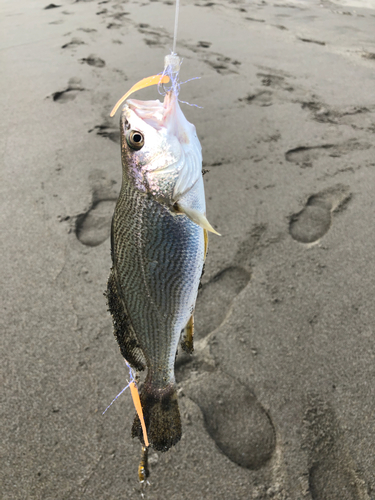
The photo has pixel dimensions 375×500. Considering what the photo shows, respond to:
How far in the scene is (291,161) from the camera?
327 cm

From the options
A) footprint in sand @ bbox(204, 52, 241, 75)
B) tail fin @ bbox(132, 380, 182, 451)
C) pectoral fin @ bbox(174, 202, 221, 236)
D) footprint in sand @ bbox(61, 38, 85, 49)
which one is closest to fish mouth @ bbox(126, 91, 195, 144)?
pectoral fin @ bbox(174, 202, 221, 236)

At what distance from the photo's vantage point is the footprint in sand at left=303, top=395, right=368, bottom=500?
66.0 inches

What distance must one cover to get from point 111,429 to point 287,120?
3.25m

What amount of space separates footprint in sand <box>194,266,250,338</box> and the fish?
2.85 feet

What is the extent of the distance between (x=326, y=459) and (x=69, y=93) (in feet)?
14.0

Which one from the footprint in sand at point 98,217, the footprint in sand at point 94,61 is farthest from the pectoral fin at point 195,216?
the footprint in sand at point 94,61

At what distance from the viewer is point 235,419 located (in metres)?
1.91

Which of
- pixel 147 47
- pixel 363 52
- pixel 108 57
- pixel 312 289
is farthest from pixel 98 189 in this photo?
pixel 363 52

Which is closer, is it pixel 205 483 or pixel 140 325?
pixel 140 325

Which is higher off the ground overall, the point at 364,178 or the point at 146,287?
the point at 146,287

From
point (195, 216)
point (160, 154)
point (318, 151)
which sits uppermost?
point (160, 154)

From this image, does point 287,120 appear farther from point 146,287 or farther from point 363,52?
point 146,287

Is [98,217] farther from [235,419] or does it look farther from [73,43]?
[73,43]

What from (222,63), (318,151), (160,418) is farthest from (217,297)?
(222,63)
